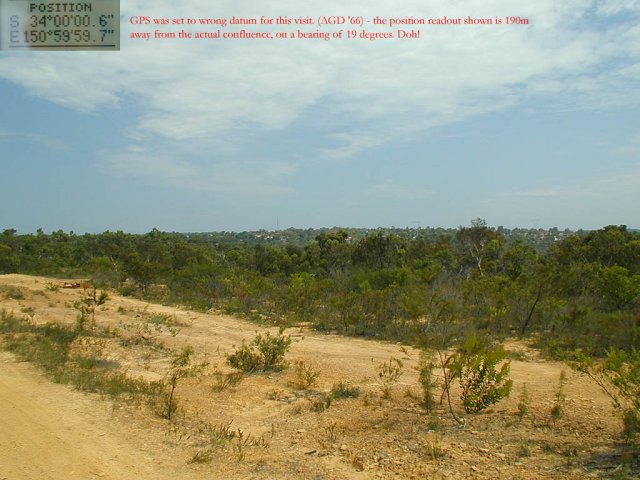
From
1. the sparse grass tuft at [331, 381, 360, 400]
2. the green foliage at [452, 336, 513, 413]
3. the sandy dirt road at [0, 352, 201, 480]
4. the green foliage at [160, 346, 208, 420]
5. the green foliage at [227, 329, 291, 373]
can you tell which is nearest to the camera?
the sandy dirt road at [0, 352, 201, 480]

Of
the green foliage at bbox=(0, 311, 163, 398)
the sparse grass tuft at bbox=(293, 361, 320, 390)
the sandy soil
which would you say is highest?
the green foliage at bbox=(0, 311, 163, 398)

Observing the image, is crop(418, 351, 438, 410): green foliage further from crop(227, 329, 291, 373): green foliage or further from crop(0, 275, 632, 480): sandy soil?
crop(227, 329, 291, 373): green foliage

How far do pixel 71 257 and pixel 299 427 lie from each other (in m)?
40.9

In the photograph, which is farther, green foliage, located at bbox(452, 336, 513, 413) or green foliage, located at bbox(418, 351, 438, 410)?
green foliage, located at bbox(418, 351, 438, 410)

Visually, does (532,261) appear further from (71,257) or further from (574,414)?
(71,257)

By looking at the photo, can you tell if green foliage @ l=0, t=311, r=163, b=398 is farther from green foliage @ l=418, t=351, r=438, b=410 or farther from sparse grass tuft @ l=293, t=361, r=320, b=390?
green foliage @ l=418, t=351, r=438, b=410

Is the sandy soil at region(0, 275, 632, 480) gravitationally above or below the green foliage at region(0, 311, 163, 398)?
below

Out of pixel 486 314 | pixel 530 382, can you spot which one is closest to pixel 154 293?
pixel 486 314

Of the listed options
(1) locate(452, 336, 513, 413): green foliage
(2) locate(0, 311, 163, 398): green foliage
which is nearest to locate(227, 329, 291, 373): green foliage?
(2) locate(0, 311, 163, 398): green foliage

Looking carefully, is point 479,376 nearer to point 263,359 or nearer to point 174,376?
point 174,376

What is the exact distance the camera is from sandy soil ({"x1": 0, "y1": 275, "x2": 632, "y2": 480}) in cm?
567

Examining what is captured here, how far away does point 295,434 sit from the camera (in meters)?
7.24

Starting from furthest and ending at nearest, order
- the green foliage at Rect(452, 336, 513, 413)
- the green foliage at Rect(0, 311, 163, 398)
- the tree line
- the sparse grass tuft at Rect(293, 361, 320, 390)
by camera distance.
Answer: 1. the tree line
2. the sparse grass tuft at Rect(293, 361, 320, 390)
3. the green foliage at Rect(0, 311, 163, 398)
4. the green foliage at Rect(452, 336, 513, 413)

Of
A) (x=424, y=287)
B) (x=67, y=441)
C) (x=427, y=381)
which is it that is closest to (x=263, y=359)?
(x=427, y=381)
